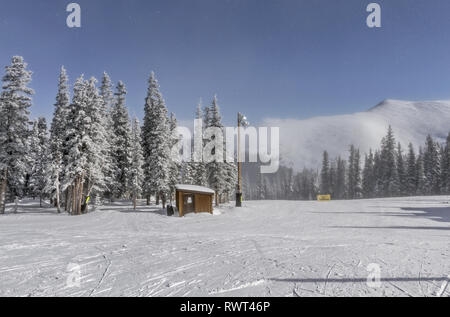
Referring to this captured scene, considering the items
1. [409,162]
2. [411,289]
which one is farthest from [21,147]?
[409,162]

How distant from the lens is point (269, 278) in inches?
201

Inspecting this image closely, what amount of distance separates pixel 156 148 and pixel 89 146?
7.83 meters

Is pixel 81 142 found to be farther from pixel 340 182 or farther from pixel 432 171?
pixel 340 182

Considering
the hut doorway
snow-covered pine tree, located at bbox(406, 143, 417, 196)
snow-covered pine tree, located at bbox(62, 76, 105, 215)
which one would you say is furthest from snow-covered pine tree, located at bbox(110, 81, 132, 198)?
snow-covered pine tree, located at bbox(406, 143, 417, 196)

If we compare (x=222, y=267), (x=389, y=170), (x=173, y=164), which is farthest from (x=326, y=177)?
(x=222, y=267)

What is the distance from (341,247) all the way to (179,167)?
31648 millimetres

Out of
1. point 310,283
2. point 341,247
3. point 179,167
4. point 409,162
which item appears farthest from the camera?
point 409,162

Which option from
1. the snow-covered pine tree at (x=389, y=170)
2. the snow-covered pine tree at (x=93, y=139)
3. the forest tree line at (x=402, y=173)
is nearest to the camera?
the snow-covered pine tree at (x=93, y=139)

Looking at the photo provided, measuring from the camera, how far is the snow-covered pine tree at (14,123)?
23.2 m

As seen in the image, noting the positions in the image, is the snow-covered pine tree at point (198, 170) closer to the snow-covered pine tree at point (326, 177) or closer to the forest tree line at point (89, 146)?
the forest tree line at point (89, 146)

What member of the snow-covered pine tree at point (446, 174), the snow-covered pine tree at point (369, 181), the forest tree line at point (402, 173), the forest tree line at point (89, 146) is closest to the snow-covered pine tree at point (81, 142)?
the forest tree line at point (89, 146)
